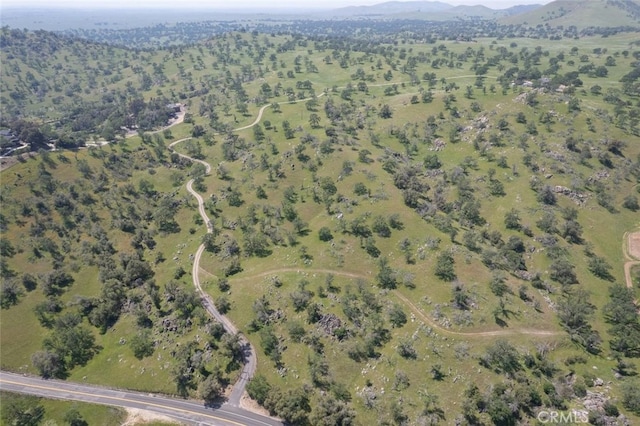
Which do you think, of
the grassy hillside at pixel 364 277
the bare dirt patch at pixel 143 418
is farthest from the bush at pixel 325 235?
the bare dirt patch at pixel 143 418

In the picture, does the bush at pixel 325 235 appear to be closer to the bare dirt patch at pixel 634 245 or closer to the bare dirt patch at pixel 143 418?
the bare dirt patch at pixel 143 418

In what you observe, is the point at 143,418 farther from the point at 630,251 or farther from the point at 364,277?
the point at 630,251

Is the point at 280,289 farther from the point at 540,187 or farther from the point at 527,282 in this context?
the point at 540,187

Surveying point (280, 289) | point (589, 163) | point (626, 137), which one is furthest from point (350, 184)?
point (626, 137)

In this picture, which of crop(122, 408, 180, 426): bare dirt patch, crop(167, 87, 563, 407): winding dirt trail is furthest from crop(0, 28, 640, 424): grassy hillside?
crop(122, 408, 180, 426): bare dirt patch

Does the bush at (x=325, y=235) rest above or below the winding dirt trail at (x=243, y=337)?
above

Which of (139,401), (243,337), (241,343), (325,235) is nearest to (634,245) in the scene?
(325,235)
